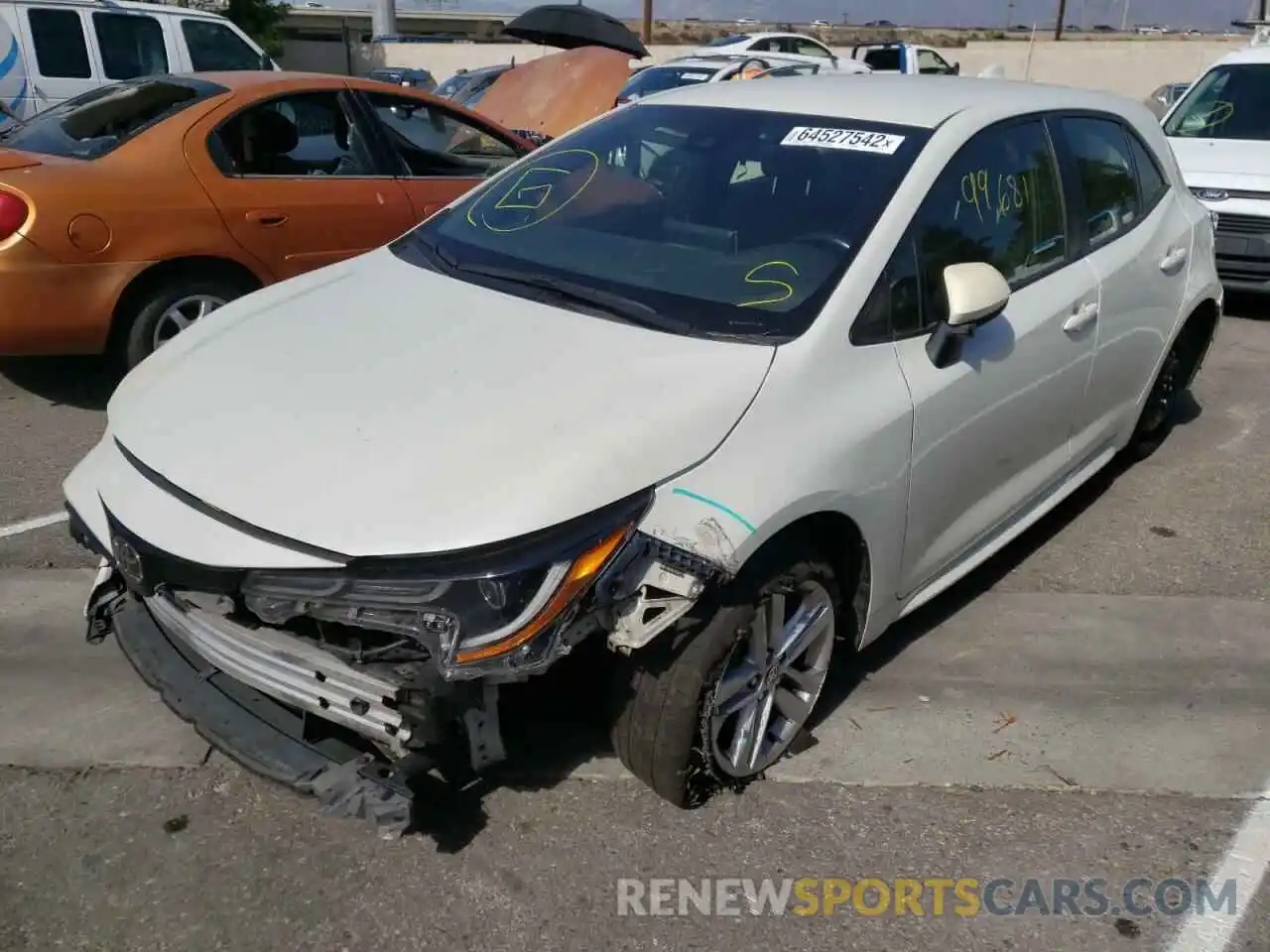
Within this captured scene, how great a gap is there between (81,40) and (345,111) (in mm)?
6926

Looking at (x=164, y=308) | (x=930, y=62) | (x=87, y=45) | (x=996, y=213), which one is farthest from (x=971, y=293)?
(x=930, y=62)

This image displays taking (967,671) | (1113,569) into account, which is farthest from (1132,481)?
(967,671)

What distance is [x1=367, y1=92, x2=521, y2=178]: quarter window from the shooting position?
238 inches

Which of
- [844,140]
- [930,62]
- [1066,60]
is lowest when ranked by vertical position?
[1066,60]

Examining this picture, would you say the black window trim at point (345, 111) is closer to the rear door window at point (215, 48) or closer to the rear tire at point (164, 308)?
the rear tire at point (164, 308)

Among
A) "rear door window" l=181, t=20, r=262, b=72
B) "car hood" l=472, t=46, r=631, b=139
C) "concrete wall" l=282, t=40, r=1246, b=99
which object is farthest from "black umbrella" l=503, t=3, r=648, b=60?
"concrete wall" l=282, t=40, r=1246, b=99

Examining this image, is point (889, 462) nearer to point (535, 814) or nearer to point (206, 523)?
point (535, 814)

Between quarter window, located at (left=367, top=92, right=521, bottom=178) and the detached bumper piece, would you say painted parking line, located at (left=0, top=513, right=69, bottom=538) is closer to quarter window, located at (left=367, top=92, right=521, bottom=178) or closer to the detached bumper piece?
the detached bumper piece

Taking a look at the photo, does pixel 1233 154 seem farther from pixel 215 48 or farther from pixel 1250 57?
pixel 215 48

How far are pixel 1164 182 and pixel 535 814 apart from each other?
3710mm

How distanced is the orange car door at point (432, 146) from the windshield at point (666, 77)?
7.21m

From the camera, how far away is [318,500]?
2.30 m

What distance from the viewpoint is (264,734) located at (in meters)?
2.48

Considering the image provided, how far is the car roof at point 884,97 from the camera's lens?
3.40 metres
